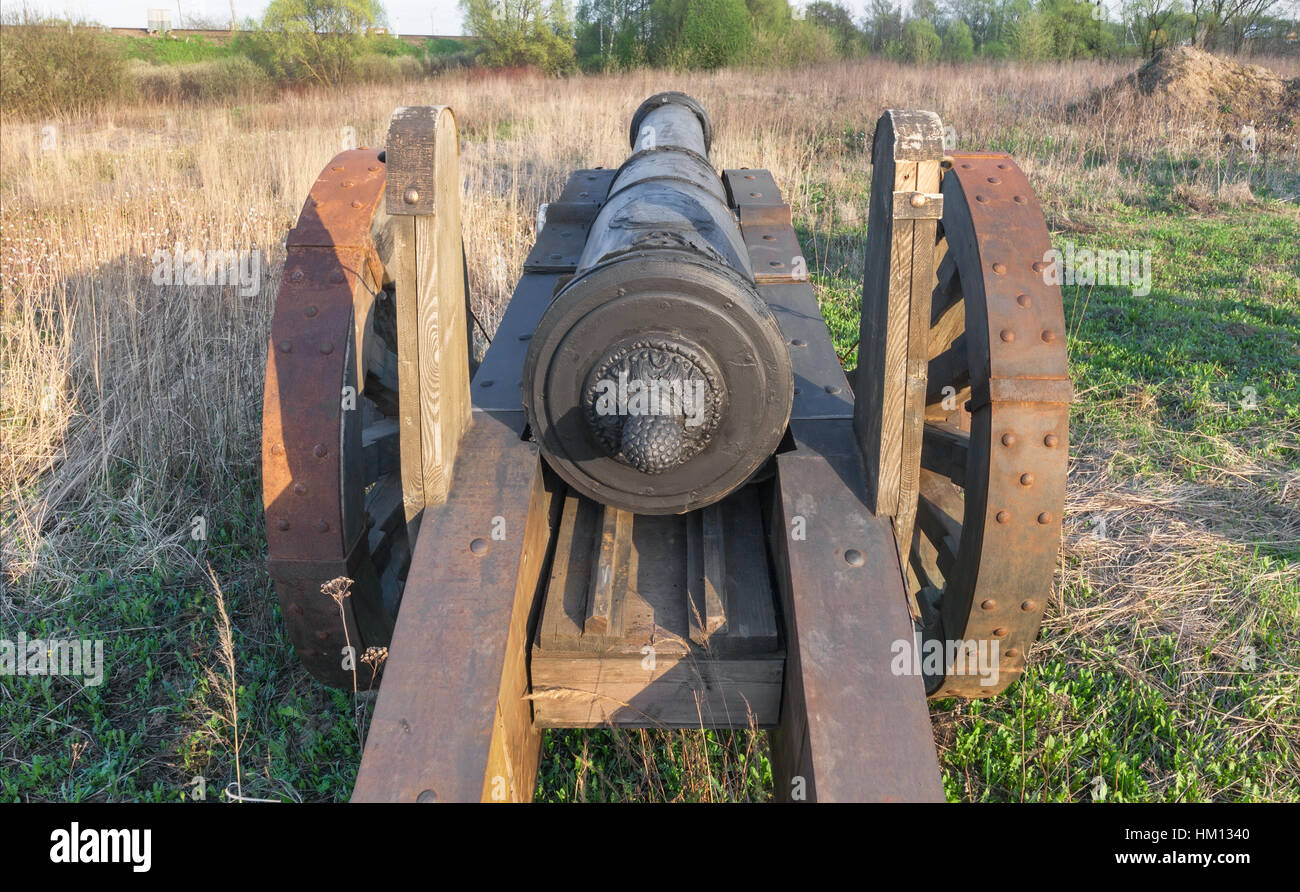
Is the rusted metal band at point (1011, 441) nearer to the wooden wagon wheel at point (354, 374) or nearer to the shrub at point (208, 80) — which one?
the wooden wagon wheel at point (354, 374)

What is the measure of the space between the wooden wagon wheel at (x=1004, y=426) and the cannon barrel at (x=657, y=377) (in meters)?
0.55

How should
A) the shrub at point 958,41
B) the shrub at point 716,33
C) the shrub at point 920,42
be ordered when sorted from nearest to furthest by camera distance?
the shrub at point 716,33
the shrub at point 920,42
the shrub at point 958,41

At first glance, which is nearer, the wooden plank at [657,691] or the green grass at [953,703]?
the wooden plank at [657,691]

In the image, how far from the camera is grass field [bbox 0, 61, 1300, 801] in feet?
9.63

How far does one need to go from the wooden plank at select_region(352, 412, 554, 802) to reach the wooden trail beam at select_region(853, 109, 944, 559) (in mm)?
942

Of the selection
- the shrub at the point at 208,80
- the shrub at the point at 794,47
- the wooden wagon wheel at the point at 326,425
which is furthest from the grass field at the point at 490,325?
the shrub at the point at 794,47

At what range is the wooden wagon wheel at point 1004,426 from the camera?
7.86ft

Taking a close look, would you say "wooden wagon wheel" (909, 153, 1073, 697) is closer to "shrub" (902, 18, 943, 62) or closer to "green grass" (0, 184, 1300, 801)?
"green grass" (0, 184, 1300, 801)

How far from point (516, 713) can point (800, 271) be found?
7.00ft

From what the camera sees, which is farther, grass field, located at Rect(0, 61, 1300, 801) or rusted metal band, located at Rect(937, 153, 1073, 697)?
grass field, located at Rect(0, 61, 1300, 801)

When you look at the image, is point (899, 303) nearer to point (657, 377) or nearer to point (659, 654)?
point (657, 377)

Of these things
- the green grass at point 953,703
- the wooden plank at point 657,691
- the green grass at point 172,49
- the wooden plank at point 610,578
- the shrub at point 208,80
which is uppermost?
the green grass at point 172,49

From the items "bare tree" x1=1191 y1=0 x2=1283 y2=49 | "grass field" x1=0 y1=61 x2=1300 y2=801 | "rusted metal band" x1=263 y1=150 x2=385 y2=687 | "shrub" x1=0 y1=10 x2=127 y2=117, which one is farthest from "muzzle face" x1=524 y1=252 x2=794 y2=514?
"bare tree" x1=1191 y1=0 x2=1283 y2=49

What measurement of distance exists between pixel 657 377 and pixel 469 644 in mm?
779
